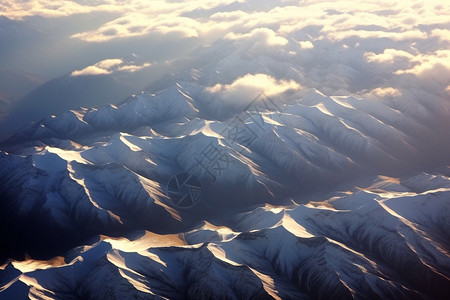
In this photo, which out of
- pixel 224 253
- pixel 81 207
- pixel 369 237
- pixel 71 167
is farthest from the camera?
pixel 71 167

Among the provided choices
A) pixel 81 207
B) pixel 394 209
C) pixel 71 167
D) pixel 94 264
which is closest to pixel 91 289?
pixel 94 264

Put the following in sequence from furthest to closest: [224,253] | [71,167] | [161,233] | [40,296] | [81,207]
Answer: [71,167] < [81,207] < [161,233] < [224,253] < [40,296]

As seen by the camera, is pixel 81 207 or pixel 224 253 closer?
pixel 224 253

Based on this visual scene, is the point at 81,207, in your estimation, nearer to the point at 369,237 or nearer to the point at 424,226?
the point at 369,237

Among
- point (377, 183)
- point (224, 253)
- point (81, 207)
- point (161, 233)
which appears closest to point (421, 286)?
point (224, 253)

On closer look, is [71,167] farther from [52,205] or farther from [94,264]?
[94,264]

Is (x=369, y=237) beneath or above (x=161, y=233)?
above

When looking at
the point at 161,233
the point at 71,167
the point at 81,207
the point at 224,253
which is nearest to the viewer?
the point at 224,253

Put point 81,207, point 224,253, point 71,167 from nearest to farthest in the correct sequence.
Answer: point 224,253 < point 81,207 < point 71,167

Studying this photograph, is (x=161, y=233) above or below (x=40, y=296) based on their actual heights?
below
